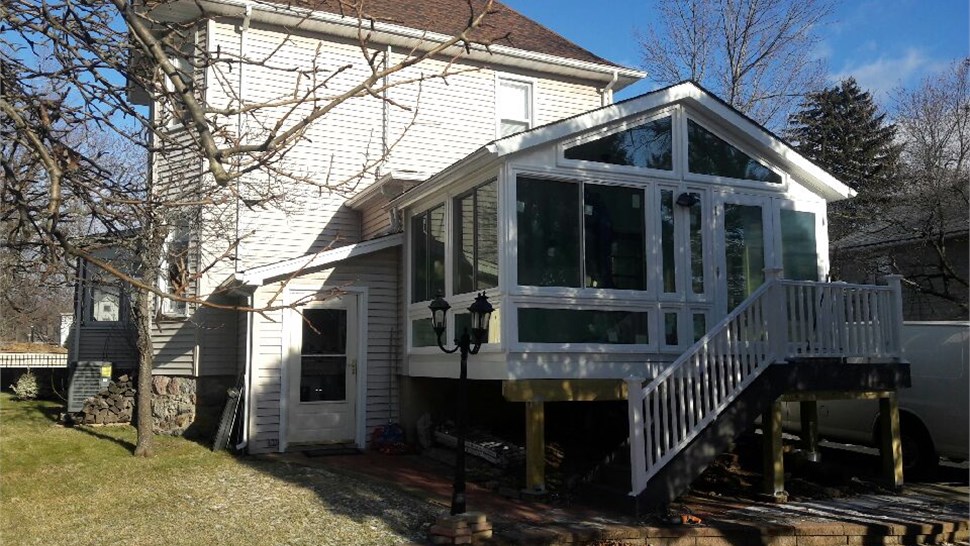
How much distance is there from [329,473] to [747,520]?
5028mm

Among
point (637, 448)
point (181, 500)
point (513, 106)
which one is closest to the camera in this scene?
point (637, 448)

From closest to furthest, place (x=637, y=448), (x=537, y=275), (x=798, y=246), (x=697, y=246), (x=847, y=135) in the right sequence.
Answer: (x=637, y=448) → (x=537, y=275) → (x=697, y=246) → (x=798, y=246) → (x=847, y=135)

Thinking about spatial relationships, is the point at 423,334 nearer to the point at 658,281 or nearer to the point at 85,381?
the point at 658,281

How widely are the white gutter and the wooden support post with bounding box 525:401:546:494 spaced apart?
19.7 feet

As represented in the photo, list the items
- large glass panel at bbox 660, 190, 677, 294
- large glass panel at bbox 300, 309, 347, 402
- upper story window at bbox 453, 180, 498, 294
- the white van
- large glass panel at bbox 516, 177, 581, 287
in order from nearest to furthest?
large glass panel at bbox 516, 177, 581, 287
upper story window at bbox 453, 180, 498, 294
large glass panel at bbox 660, 190, 677, 294
the white van
large glass panel at bbox 300, 309, 347, 402

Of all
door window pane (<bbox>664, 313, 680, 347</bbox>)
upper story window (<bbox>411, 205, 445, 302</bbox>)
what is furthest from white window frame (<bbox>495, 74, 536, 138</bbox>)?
door window pane (<bbox>664, 313, 680, 347</bbox>)

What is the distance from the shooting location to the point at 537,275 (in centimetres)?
923

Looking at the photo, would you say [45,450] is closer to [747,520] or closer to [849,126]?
[747,520]

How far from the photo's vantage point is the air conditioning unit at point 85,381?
13586 mm

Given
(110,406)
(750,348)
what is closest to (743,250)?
(750,348)

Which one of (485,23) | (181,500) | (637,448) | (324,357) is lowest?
(181,500)

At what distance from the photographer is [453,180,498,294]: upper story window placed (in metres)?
9.49

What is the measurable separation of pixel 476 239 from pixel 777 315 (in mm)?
3737

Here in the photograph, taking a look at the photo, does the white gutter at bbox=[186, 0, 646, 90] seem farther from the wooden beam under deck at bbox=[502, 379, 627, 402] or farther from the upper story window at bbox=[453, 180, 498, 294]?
the wooden beam under deck at bbox=[502, 379, 627, 402]
